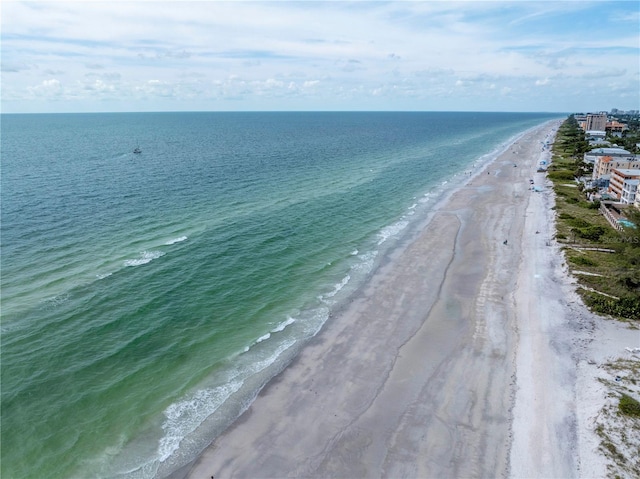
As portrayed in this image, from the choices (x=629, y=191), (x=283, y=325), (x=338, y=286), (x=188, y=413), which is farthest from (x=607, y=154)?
(x=188, y=413)

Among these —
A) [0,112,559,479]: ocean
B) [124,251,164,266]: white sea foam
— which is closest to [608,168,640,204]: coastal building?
[0,112,559,479]: ocean

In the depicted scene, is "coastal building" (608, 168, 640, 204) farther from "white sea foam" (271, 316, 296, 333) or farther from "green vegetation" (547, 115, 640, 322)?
"white sea foam" (271, 316, 296, 333)

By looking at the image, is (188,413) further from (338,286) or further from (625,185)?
(625,185)

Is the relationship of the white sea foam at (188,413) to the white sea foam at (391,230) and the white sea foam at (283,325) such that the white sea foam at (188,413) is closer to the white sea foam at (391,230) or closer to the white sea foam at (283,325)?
the white sea foam at (283,325)

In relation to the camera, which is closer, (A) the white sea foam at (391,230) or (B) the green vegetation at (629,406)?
(B) the green vegetation at (629,406)

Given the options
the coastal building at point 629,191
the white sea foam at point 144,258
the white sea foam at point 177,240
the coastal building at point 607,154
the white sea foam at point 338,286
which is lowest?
the white sea foam at point 338,286

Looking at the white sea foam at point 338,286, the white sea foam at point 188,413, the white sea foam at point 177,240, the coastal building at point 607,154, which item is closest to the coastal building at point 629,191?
the coastal building at point 607,154
